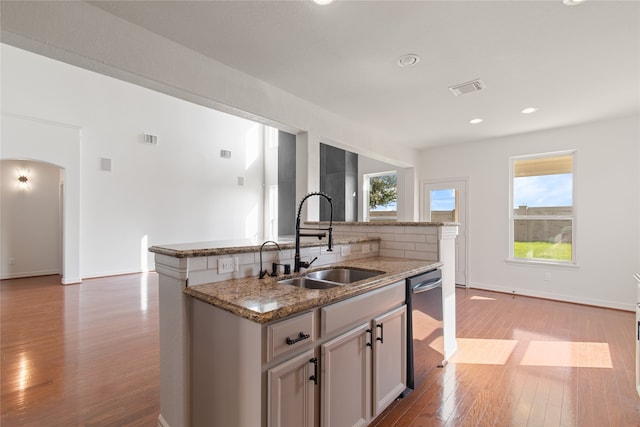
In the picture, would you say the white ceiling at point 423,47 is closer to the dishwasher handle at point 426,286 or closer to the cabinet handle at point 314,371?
the dishwasher handle at point 426,286

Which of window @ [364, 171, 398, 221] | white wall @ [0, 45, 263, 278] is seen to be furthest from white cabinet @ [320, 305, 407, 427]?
white wall @ [0, 45, 263, 278]

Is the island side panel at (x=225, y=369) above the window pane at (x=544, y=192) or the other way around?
the other way around

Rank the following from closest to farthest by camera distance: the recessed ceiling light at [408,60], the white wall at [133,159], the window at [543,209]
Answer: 1. the recessed ceiling light at [408,60]
2. the window at [543,209]
3. the white wall at [133,159]

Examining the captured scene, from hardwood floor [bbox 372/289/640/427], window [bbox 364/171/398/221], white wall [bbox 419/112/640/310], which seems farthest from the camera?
window [bbox 364/171/398/221]

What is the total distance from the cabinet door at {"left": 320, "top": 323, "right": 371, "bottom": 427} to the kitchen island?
0.07ft

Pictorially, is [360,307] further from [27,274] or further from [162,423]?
[27,274]

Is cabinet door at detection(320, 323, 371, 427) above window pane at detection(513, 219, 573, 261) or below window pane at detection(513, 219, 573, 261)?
below

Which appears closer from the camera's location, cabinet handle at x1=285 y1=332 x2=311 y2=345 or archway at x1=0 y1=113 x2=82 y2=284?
cabinet handle at x1=285 y1=332 x2=311 y2=345

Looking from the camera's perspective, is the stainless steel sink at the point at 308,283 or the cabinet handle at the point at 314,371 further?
the stainless steel sink at the point at 308,283

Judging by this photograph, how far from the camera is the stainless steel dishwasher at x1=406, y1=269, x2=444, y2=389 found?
2.21 m

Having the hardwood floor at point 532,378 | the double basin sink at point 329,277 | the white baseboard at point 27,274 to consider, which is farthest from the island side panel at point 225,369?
the white baseboard at point 27,274

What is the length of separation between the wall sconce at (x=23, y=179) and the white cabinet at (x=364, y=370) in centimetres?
764

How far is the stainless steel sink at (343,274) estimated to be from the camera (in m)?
2.29

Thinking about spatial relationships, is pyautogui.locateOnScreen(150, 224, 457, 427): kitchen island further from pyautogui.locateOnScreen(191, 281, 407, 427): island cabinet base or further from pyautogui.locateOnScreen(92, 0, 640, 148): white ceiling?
pyautogui.locateOnScreen(92, 0, 640, 148): white ceiling
